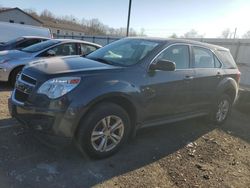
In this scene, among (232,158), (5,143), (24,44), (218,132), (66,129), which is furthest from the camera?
(24,44)

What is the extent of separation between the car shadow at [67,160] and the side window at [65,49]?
12.6ft

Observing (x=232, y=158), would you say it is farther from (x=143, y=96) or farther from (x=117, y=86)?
(x=117, y=86)

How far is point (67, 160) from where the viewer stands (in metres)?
4.07

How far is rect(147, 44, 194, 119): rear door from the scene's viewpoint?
15.1ft

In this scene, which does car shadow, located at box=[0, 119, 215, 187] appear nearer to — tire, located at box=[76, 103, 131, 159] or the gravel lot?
the gravel lot

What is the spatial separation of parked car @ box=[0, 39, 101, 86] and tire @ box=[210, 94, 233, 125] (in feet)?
15.9

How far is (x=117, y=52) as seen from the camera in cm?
507

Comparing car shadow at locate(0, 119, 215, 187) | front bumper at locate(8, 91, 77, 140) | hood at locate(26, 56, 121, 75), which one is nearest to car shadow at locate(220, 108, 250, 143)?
car shadow at locate(0, 119, 215, 187)

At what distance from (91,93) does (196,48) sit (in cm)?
273

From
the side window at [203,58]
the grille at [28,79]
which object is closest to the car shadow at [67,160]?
the grille at [28,79]

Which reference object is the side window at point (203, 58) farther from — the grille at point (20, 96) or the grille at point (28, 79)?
the grille at point (20, 96)

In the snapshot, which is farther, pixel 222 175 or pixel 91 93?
pixel 222 175

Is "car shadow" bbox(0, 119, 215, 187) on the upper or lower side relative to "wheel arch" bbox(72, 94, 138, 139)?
lower

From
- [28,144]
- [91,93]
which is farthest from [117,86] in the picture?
[28,144]
